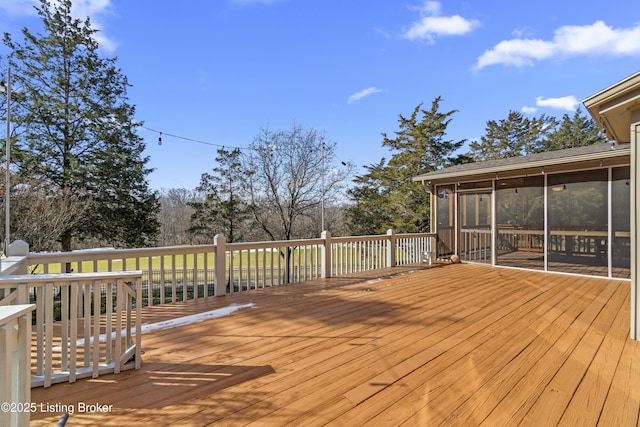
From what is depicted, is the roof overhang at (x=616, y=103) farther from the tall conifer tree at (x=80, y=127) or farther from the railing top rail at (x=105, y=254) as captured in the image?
the tall conifer tree at (x=80, y=127)

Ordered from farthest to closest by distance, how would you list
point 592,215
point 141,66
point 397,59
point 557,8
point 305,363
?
point 141,66 → point 397,59 → point 557,8 → point 592,215 → point 305,363

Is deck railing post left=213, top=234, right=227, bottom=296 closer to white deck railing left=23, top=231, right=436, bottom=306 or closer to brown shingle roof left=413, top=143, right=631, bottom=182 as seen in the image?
white deck railing left=23, top=231, right=436, bottom=306

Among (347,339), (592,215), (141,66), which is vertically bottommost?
(347,339)

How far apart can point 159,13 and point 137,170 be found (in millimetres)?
7025

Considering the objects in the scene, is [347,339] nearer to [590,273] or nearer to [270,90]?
[590,273]

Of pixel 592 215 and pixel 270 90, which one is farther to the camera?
pixel 270 90

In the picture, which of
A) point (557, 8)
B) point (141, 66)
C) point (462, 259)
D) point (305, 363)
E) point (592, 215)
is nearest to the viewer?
point (305, 363)

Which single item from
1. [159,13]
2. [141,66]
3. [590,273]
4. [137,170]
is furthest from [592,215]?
[141,66]

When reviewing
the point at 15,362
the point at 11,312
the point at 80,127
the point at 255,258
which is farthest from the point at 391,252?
the point at 80,127

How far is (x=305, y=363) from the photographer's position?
2439mm

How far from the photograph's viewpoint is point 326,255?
6090 millimetres

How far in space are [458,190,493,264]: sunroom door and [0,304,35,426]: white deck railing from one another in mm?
8294

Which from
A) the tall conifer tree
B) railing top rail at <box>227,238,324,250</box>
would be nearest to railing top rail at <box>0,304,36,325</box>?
railing top rail at <box>227,238,324,250</box>

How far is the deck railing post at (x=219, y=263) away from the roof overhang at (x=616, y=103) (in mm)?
4769
